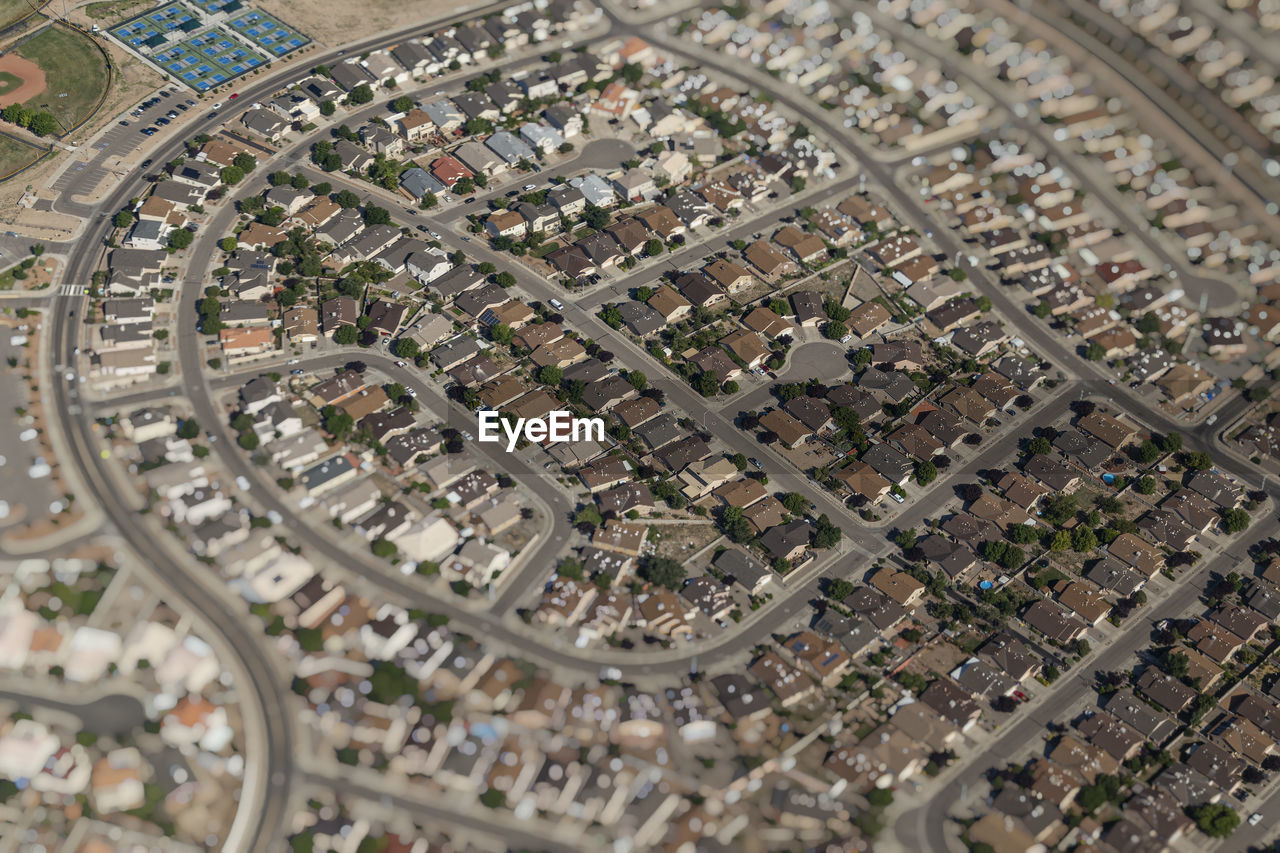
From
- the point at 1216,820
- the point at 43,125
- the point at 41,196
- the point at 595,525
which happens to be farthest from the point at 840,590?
the point at 43,125

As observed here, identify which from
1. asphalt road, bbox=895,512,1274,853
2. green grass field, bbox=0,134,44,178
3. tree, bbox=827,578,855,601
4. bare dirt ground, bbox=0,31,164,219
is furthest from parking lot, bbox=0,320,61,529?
asphalt road, bbox=895,512,1274,853

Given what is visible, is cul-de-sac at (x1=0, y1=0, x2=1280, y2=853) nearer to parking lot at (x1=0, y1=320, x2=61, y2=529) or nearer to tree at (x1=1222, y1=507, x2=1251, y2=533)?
parking lot at (x1=0, y1=320, x2=61, y2=529)

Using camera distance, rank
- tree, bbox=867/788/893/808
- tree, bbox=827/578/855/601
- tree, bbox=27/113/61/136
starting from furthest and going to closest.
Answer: tree, bbox=27/113/61/136
tree, bbox=827/578/855/601
tree, bbox=867/788/893/808

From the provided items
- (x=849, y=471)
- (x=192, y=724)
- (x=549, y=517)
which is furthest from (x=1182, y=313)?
(x=192, y=724)

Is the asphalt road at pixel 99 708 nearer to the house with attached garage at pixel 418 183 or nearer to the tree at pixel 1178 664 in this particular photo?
the house with attached garage at pixel 418 183

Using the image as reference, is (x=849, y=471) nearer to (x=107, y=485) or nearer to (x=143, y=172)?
(x=107, y=485)

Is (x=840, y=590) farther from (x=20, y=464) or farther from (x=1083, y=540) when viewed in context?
(x=20, y=464)
